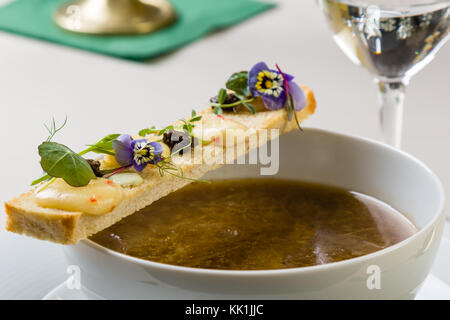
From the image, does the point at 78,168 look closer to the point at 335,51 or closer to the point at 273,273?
the point at 273,273

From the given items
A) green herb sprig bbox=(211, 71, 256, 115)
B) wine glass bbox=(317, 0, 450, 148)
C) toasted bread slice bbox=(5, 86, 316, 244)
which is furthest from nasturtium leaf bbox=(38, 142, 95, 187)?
wine glass bbox=(317, 0, 450, 148)

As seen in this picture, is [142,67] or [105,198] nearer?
[105,198]

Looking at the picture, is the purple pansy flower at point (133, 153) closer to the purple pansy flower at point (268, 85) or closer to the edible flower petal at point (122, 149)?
the edible flower petal at point (122, 149)

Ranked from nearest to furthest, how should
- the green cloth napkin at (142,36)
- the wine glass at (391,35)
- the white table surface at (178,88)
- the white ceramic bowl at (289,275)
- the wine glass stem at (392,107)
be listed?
the white ceramic bowl at (289,275), the wine glass at (391,35), the wine glass stem at (392,107), the white table surface at (178,88), the green cloth napkin at (142,36)

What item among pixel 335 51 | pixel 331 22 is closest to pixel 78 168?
pixel 331 22

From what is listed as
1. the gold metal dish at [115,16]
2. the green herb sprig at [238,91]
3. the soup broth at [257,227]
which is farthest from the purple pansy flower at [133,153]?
the gold metal dish at [115,16]

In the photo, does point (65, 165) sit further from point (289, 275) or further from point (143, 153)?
point (289, 275)

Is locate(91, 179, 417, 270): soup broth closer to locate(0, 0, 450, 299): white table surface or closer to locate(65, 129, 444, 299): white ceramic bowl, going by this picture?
locate(65, 129, 444, 299): white ceramic bowl
